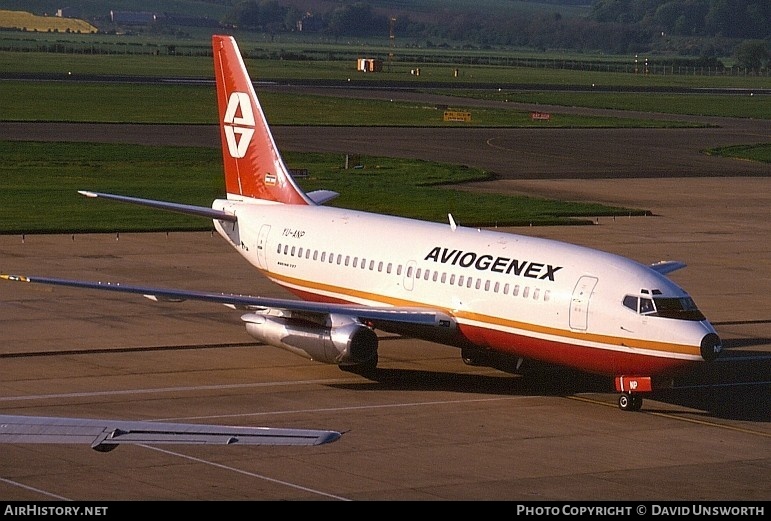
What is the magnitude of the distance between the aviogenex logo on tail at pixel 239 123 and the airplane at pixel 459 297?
8.50ft

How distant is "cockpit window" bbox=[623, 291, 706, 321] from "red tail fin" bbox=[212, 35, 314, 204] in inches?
542

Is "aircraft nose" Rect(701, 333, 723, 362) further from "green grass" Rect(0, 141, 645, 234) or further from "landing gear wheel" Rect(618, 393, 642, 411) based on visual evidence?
"green grass" Rect(0, 141, 645, 234)

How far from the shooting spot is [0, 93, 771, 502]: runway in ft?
91.6

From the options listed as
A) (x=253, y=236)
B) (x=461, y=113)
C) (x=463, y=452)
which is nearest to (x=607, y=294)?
(x=463, y=452)

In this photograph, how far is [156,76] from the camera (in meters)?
188

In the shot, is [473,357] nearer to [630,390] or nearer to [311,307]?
[311,307]

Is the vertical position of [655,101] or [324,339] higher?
[324,339]

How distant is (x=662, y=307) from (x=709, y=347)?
147 cm

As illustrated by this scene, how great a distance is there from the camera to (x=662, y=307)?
113 ft

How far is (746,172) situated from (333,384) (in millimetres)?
64672

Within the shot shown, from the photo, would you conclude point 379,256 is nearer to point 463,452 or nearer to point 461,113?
point 463,452

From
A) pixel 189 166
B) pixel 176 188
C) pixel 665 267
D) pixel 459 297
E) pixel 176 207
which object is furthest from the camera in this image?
pixel 189 166

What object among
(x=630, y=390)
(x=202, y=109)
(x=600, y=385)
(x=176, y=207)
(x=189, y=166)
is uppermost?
(x=176, y=207)

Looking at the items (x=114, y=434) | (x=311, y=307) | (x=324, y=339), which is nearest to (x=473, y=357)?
(x=324, y=339)
